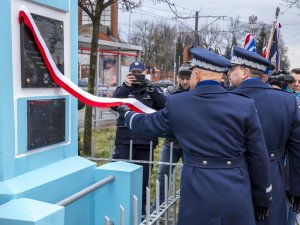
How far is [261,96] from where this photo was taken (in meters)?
3.24

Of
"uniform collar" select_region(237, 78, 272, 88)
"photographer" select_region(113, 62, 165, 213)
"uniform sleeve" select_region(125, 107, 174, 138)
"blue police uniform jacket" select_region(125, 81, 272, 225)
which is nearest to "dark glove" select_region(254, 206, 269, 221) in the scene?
"blue police uniform jacket" select_region(125, 81, 272, 225)

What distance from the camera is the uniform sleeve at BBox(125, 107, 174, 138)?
272cm

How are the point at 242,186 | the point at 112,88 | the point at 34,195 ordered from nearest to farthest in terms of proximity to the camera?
the point at 34,195 < the point at 242,186 < the point at 112,88

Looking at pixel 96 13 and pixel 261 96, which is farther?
pixel 96 13

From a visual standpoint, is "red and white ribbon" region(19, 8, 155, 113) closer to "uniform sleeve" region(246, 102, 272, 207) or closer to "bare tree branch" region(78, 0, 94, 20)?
"uniform sleeve" region(246, 102, 272, 207)

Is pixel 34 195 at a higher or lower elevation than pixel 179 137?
lower

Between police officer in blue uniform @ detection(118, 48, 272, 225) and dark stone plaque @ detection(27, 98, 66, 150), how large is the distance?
27.9 inches

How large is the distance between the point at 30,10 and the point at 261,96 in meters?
1.83

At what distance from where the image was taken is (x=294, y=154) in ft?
11.1

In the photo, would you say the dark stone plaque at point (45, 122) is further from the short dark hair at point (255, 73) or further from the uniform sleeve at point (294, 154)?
the uniform sleeve at point (294, 154)

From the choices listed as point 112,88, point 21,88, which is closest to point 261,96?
point 21,88

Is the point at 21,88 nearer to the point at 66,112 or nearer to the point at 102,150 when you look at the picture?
the point at 66,112

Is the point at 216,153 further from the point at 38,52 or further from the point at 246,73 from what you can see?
the point at 38,52

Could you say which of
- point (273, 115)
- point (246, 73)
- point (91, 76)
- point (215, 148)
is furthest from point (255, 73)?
point (91, 76)
